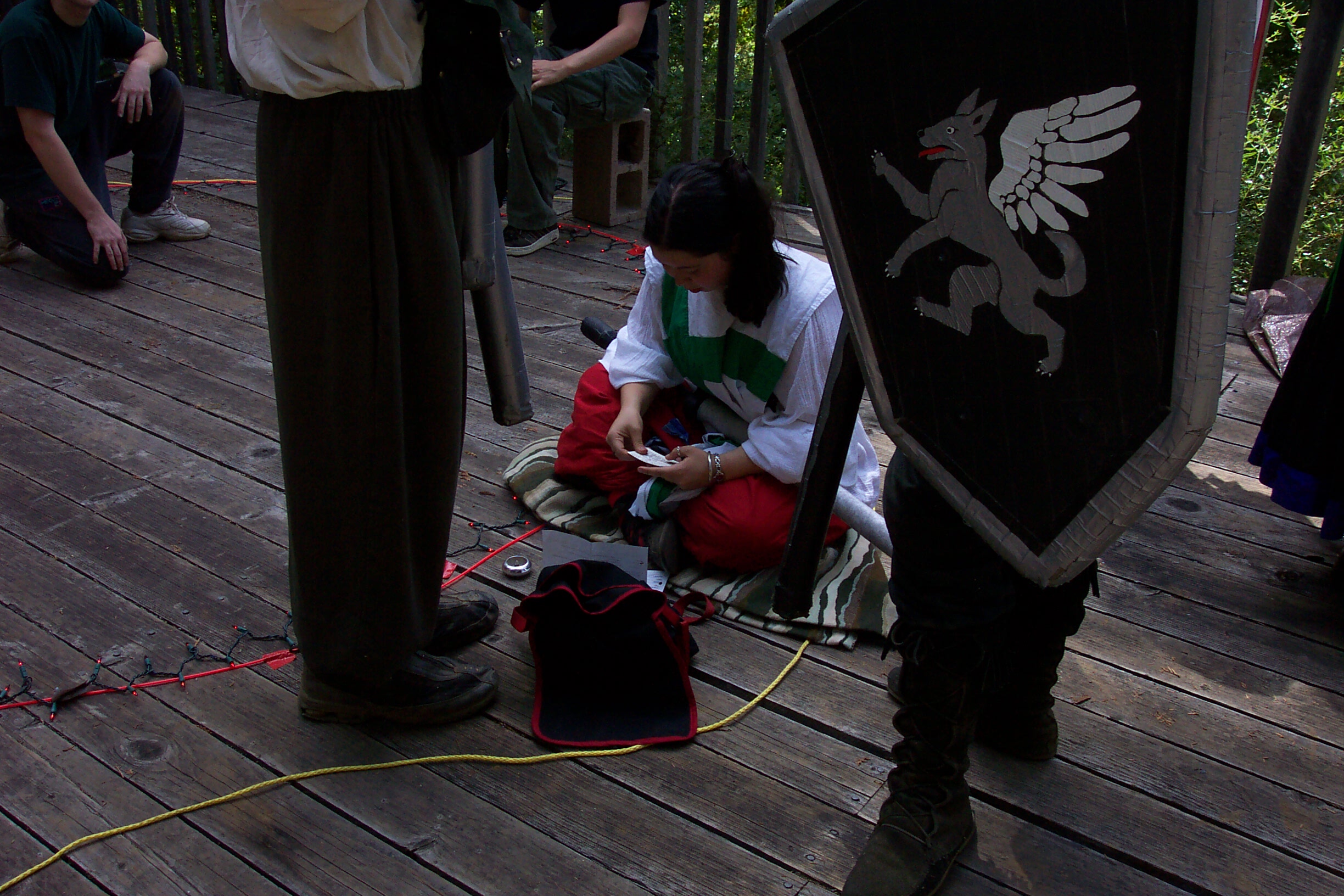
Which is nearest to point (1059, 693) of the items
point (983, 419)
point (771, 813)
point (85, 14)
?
point (771, 813)

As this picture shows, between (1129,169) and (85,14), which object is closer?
(1129,169)

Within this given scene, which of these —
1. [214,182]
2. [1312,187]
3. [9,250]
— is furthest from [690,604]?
[1312,187]

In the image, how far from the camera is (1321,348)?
2.14 metres

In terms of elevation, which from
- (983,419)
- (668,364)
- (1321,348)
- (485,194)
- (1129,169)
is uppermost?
(1129,169)

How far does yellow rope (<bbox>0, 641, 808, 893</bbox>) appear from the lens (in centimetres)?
152

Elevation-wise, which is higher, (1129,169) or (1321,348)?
(1129,169)

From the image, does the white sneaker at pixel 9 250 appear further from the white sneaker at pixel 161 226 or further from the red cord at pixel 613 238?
the red cord at pixel 613 238

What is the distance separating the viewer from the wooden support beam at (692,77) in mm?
4117

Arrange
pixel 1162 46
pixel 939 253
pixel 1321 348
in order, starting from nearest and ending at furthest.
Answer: pixel 1162 46 < pixel 939 253 < pixel 1321 348

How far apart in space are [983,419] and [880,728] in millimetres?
745

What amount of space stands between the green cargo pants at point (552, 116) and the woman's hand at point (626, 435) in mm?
1753

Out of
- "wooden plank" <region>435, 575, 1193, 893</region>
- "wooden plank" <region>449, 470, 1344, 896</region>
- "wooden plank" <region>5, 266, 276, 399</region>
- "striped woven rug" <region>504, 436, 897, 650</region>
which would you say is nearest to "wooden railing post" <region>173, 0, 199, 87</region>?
"wooden plank" <region>5, 266, 276, 399</region>

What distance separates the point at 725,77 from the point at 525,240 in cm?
101

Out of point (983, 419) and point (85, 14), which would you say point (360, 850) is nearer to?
point (983, 419)
